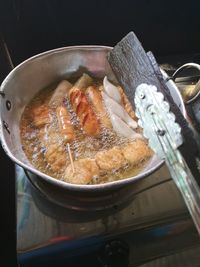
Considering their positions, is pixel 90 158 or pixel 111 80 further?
pixel 111 80

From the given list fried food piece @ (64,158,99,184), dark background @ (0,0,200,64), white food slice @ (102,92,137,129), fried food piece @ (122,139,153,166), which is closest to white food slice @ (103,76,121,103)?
white food slice @ (102,92,137,129)

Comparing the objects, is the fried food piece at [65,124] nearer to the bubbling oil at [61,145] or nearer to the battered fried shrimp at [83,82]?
the bubbling oil at [61,145]

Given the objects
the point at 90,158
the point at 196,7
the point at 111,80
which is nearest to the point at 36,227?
the point at 90,158

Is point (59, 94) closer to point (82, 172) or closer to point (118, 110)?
point (118, 110)

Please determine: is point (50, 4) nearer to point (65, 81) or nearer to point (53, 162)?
point (65, 81)

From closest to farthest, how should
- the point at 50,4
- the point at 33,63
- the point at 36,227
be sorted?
the point at 36,227 < the point at 33,63 < the point at 50,4

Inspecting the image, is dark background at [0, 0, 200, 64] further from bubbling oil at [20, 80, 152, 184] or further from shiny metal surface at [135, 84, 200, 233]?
shiny metal surface at [135, 84, 200, 233]

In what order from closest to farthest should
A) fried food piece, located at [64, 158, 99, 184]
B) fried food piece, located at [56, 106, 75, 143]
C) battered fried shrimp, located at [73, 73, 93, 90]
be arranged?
fried food piece, located at [64, 158, 99, 184]
fried food piece, located at [56, 106, 75, 143]
battered fried shrimp, located at [73, 73, 93, 90]
